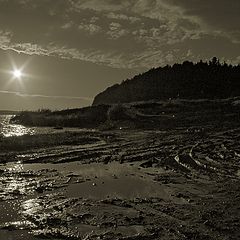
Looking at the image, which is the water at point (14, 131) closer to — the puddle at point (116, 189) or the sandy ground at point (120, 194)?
the sandy ground at point (120, 194)

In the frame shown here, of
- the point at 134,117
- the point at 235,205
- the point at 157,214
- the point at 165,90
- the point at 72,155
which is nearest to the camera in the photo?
the point at 157,214

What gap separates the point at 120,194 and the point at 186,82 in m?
62.8

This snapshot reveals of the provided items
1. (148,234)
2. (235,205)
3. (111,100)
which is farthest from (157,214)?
(111,100)

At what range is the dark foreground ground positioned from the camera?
7.17 meters

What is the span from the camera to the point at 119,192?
406 inches

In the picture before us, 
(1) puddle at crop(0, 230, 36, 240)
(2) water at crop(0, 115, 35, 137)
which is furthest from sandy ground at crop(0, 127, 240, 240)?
(2) water at crop(0, 115, 35, 137)

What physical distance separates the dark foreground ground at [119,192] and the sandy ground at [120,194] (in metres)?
0.02

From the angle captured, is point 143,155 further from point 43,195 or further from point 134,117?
point 134,117

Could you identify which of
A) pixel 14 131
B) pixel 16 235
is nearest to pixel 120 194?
pixel 16 235

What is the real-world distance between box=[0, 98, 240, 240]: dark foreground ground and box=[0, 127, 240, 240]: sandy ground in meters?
0.02

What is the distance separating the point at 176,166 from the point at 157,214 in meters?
6.71

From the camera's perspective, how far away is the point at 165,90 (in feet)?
235

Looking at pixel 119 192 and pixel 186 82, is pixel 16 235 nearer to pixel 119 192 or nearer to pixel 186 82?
pixel 119 192

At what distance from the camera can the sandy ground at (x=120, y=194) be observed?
716cm
